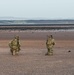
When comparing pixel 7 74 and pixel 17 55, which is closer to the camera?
pixel 7 74

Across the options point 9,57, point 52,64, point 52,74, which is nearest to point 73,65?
point 52,64

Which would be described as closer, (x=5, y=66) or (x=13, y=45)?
(x=5, y=66)


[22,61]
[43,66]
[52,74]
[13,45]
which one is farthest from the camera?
[13,45]

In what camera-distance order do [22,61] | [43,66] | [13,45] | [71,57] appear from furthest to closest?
[13,45], [71,57], [22,61], [43,66]

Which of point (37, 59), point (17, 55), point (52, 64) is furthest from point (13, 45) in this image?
point (52, 64)

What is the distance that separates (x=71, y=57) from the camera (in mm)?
25484

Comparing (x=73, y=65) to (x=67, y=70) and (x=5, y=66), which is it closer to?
(x=67, y=70)

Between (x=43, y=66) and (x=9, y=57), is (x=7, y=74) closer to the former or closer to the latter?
(x=43, y=66)

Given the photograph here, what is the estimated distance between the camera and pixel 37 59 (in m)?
24.4

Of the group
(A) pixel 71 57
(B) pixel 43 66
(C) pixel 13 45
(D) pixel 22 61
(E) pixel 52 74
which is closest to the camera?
(E) pixel 52 74

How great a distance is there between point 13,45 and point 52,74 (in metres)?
9.30

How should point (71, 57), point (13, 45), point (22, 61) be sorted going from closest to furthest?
point (22, 61) → point (71, 57) → point (13, 45)

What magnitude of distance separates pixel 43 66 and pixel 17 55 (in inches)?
243

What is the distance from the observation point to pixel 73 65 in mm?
21609
